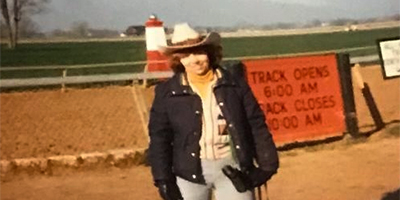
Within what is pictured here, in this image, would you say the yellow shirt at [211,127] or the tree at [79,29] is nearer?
the yellow shirt at [211,127]

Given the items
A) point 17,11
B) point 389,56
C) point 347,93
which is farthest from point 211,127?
point 347,93

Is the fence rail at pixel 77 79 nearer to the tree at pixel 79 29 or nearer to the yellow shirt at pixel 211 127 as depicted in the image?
the tree at pixel 79 29

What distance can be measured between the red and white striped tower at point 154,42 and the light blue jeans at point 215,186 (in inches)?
31.2

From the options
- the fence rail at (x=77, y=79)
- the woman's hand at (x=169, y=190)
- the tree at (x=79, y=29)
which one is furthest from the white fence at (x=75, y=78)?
the woman's hand at (x=169, y=190)

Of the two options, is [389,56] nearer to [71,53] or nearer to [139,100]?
[139,100]

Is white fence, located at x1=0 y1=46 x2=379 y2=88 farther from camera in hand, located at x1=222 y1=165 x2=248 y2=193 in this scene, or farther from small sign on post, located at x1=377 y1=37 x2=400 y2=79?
camera in hand, located at x1=222 y1=165 x2=248 y2=193

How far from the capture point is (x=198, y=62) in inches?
83.1

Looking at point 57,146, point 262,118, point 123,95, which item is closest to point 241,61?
point 123,95

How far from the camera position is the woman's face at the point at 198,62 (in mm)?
2109

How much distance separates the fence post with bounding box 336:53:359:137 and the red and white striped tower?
706 mm

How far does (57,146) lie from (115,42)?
14.4 inches

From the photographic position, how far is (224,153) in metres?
2.07

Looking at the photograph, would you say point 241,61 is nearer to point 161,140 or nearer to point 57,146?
point 57,146

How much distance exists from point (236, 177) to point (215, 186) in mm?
69
